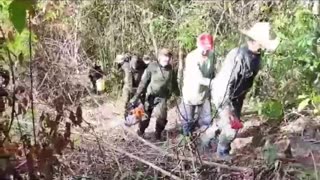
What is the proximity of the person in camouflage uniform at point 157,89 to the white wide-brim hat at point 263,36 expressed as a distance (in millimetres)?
403

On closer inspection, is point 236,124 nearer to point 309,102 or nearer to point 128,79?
point 309,102

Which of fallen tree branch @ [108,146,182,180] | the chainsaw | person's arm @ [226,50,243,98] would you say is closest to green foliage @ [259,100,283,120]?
person's arm @ [226,50,243,98]

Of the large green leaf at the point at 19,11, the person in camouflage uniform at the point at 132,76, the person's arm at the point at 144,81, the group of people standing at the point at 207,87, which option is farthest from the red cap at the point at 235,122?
the large green leaf at the point at 19,11

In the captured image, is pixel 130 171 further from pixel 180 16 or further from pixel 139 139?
pixel 180 16

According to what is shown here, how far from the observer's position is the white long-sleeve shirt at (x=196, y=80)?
8.78ft

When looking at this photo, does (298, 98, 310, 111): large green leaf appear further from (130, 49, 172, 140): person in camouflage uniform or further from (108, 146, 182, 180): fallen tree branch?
(108, 146, 182, 180): fallen tree branch

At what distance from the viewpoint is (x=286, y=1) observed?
3572 millimetres

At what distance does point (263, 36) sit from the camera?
301cm

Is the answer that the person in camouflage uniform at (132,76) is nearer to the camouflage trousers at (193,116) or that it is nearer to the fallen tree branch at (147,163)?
the camouflage trousers at (193,116)

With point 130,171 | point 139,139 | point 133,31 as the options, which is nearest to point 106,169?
point 130,171

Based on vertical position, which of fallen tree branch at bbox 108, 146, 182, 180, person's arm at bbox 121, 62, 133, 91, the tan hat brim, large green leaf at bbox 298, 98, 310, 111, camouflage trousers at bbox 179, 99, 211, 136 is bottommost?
fallen tree branch at bbox 108, 146, 182, 180

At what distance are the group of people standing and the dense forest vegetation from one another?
3.3 inches

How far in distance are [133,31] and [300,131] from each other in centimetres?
142

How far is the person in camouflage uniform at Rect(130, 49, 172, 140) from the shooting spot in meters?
2.84
